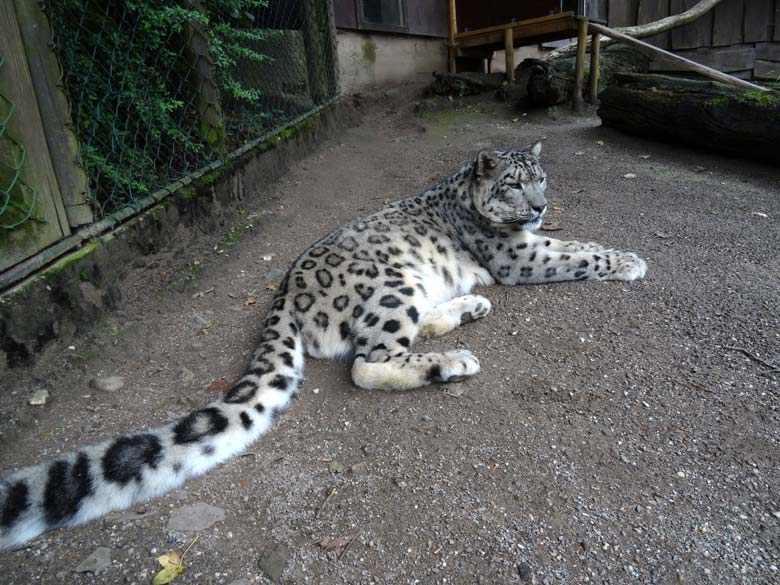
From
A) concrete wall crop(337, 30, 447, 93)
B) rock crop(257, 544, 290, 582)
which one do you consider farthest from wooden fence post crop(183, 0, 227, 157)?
concrete wall crop(337, 30, 447, 93)

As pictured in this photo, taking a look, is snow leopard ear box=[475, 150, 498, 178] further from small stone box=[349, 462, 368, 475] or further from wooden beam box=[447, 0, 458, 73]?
wooden beam box=[447, 0, 458, 73]

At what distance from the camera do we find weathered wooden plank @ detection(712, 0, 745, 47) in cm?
1234

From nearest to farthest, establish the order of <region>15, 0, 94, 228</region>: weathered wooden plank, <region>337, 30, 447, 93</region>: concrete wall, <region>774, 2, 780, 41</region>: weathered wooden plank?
<region>15, 0, 94, 228</region>: weathered wooden plank
<region>337, 30, 447, 93</region>: concrete wall
<region>774, 2, 780, 41</region>: weathered wooden plank

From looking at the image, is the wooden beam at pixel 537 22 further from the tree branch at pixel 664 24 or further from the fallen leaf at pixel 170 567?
the fallen leaf at pixel 170 567

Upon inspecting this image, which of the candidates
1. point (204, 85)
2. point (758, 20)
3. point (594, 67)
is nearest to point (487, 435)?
point (204, 85)

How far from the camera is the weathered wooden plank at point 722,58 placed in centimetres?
1231

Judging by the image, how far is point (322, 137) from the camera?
902 cm

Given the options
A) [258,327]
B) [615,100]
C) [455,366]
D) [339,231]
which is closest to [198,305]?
[258,327]

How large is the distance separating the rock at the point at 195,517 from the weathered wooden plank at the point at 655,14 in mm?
14981

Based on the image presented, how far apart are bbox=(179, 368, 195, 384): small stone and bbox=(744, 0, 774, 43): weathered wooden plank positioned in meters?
13.9

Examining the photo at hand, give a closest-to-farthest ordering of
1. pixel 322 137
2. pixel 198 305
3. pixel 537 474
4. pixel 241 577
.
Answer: pixel 241 577 → pixel 537 474 → pixel 198 305 → pixel 322 137

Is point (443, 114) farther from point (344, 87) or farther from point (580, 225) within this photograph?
point (580, 225)

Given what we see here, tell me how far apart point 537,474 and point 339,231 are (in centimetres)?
248

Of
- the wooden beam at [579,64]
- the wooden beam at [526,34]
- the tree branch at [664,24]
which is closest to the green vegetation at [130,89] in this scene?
the wooden beam at [579,64]
